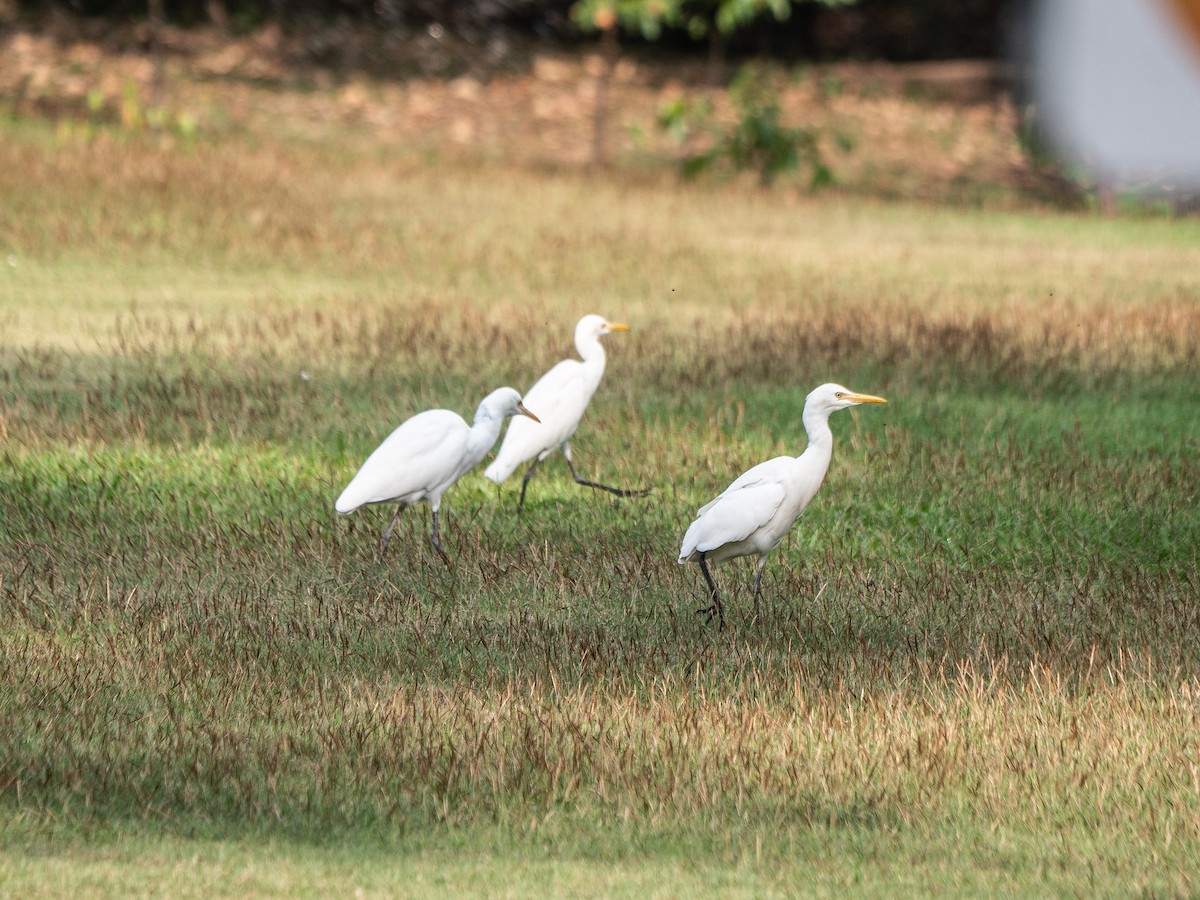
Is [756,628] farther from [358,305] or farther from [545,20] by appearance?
[545,20]

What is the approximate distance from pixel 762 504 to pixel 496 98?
20660 mm

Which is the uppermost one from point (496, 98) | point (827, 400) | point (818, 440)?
point (827, 400)

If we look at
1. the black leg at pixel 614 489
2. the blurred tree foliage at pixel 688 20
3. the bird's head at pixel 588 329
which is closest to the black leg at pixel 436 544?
the black leg at pixel 614 489

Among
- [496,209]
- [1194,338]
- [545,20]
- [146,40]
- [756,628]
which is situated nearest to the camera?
[756,628]

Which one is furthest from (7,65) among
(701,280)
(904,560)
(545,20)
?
(904,560)

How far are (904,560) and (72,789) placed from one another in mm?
3867

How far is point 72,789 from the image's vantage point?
4.20 metres

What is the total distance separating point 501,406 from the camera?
7098mm

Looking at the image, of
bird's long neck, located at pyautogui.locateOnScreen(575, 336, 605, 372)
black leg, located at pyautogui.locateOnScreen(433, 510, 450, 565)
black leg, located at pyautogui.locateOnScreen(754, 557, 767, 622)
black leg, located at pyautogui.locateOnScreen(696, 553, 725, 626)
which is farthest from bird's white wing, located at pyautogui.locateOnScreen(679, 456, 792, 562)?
bird's long neck, located at pyautogui.locateOnScreen(575, 336, 605, 372)

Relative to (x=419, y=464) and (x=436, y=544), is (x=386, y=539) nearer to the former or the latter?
(x=436, y=544)

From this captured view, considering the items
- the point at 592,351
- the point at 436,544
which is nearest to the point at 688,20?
the point at 592,351

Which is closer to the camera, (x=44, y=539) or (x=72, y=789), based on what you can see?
(x=72, y=789)

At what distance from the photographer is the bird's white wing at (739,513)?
19.0 ft

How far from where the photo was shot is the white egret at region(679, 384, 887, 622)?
5.80m
